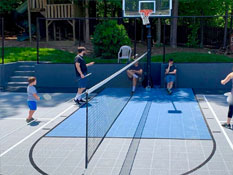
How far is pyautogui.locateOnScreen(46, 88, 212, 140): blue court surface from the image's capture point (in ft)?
29.1

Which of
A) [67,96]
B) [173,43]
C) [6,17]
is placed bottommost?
[67,96]

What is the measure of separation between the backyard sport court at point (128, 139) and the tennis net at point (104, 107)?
0.28 feet

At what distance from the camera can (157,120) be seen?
1029 cm

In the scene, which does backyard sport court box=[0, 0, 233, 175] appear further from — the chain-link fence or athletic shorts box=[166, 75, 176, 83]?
the chain-link fence

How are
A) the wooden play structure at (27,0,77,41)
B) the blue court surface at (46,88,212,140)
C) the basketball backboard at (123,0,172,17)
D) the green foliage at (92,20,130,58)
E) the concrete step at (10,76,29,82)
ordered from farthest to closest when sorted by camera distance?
the wooden play structure at (27,0,77,41) → the green foliage at (92,20,130,58) → the concrete step at (10,76,29,82) → the basketball backboard at (123,0,172,17) → the blue court surface at (46,88,212,140)

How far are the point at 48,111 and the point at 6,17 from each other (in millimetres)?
20153

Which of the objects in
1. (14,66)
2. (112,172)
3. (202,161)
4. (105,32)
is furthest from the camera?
(105,32)

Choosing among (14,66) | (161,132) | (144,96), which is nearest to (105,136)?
(161,132)

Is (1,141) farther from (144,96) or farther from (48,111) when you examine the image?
(144,96)

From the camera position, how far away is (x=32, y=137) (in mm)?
8703

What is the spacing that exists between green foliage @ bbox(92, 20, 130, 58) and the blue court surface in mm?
5458

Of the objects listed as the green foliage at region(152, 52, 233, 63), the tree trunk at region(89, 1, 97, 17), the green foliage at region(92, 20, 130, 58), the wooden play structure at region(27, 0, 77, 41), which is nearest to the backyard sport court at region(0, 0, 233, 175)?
the green foliage at region(92, 20, 130, 58)

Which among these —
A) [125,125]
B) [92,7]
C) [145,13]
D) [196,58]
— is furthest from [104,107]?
[92,7]

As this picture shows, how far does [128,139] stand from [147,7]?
31.1 feet
